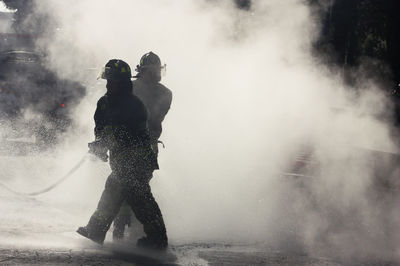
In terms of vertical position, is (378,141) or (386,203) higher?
(378,141)

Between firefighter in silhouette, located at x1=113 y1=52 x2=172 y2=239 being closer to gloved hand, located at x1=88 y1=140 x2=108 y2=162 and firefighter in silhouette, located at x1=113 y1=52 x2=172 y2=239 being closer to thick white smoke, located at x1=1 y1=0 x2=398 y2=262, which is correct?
gloved hand, located at x1=88 y1=140 x2=108 y2=162

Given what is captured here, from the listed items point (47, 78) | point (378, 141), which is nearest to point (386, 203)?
point (378, 141)

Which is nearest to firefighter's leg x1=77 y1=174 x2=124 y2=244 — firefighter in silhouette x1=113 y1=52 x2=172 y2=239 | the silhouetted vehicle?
firefighter in silhouette x1=113 y1=52 x2=172 y2=239

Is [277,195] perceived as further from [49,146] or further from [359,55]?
[359,55]

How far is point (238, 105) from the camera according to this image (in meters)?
10.9

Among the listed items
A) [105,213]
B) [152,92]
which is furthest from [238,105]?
[105,213]

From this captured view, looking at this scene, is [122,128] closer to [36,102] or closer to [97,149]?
[97,149]

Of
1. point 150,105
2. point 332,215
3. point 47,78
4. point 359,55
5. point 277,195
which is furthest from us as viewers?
point 359,55

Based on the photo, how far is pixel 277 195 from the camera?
25.8 feet

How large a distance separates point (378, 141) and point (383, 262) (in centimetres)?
502

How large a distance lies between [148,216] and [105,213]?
1.13 ft

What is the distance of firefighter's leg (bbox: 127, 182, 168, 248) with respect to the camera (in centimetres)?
503

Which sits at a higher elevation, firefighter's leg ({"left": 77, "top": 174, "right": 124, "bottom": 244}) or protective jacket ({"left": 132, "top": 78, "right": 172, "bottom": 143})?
protective jacket ({"left": 132, "top": 78, "right": 172, "bottom": 143})

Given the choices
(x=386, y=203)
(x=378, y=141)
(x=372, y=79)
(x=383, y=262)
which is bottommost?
(x=383, y=262)
